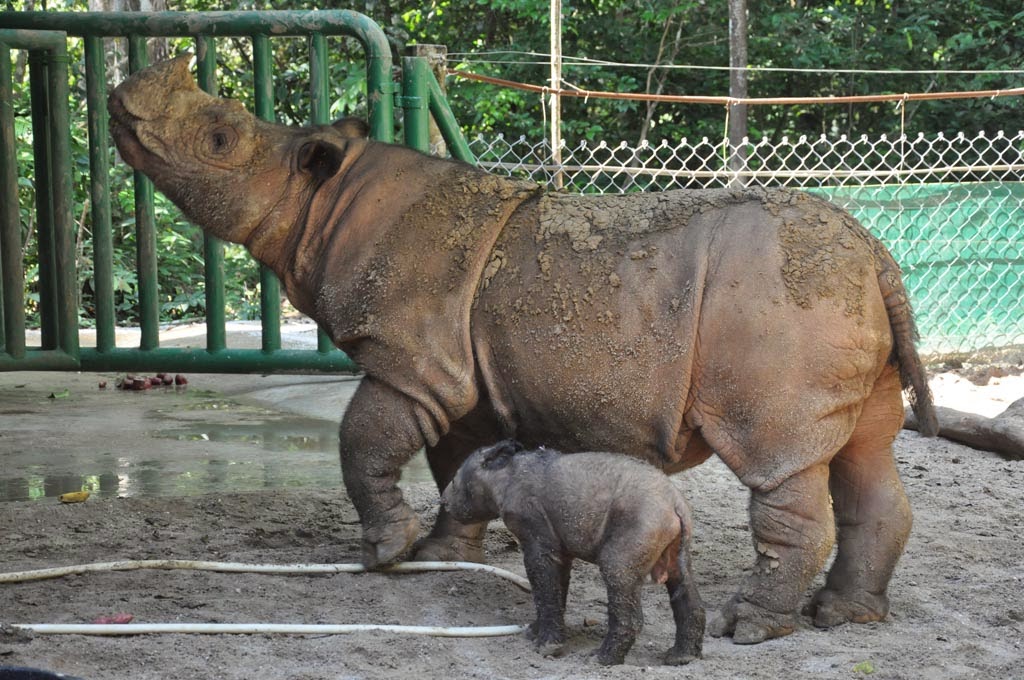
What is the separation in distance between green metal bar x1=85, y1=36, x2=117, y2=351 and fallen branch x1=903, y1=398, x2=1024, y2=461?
4745 mm

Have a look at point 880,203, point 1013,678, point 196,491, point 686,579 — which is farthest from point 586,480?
point 880,203

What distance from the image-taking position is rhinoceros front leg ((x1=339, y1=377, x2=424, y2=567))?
16.2 ft

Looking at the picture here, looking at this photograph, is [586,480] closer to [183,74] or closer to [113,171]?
[183,74]

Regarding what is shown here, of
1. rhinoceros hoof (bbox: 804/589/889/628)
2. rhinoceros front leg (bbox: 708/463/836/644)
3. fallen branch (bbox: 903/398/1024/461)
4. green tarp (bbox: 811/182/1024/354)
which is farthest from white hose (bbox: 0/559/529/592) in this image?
green tarp (bbox: 811/182/1024/354)

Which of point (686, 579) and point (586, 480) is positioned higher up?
point (586, 480)

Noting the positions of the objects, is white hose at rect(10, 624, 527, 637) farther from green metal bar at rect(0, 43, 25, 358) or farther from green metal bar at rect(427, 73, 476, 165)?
green metal bar at rect(427, 73, 476, 165)

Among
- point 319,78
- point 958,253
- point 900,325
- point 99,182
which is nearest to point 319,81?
point 319,78

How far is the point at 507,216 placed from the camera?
5.09 metres

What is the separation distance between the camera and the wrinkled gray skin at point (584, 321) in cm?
445

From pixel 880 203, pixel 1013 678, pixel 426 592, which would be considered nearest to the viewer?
pixel 1013 678

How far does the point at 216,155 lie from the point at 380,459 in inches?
53.9

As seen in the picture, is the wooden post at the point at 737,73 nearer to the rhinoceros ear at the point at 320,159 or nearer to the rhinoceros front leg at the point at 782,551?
the rhinoceros ear at the point at 320,159

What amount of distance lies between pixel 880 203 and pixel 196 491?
22.2ft

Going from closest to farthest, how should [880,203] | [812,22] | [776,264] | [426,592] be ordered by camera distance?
[776,264] → [426,592] → [880,203] → [812,22]
